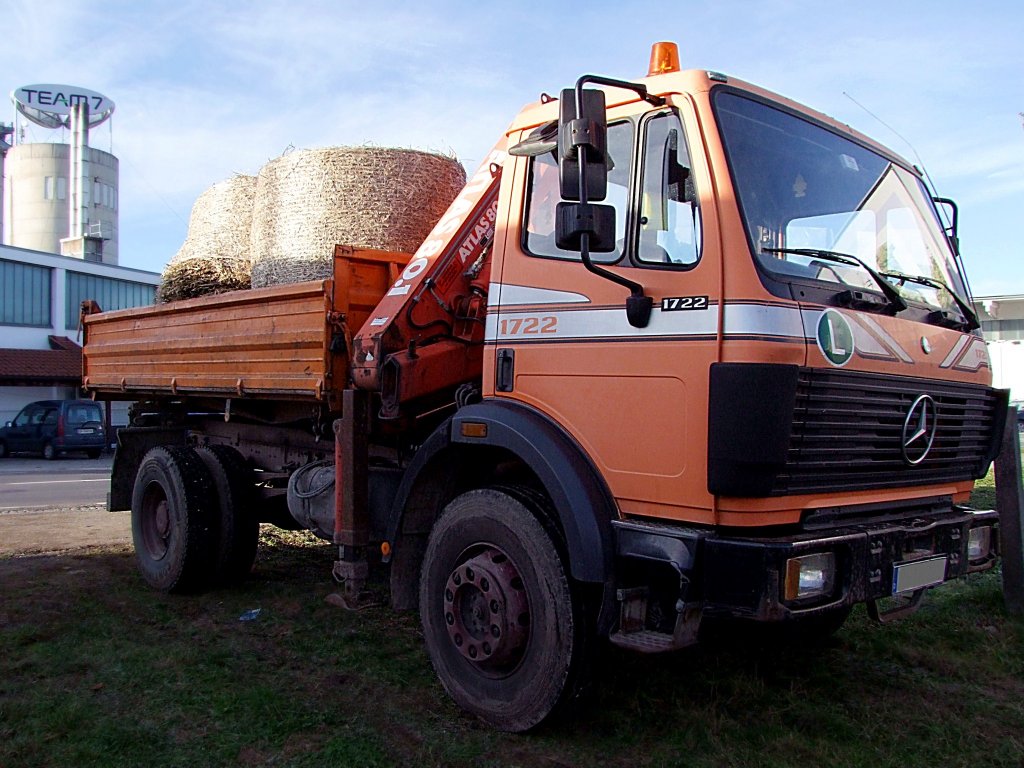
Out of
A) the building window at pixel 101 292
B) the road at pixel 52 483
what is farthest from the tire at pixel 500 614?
the building window at pixel 101 292

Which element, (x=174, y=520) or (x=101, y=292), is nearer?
(x=174, y=520)

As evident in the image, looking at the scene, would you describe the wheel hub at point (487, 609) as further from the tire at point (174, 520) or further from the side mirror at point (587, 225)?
the tire at point (174, 520)

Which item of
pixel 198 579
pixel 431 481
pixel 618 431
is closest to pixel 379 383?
pixel 431 481

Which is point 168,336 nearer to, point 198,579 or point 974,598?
point 198,579

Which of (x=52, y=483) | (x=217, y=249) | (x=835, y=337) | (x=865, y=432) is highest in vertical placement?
(x=217, y=249)

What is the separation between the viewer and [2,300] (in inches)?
1175

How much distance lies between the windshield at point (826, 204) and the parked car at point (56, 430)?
21.8 meters

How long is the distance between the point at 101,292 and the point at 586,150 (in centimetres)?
3266

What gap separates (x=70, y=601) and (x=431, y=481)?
311cm

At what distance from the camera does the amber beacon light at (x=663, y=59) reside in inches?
157

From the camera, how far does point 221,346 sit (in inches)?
241

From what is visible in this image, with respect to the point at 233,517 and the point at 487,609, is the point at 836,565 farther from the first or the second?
the point at 233,517

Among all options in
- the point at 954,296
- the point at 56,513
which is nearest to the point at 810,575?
the point at 954,296

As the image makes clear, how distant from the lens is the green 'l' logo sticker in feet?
11.4
